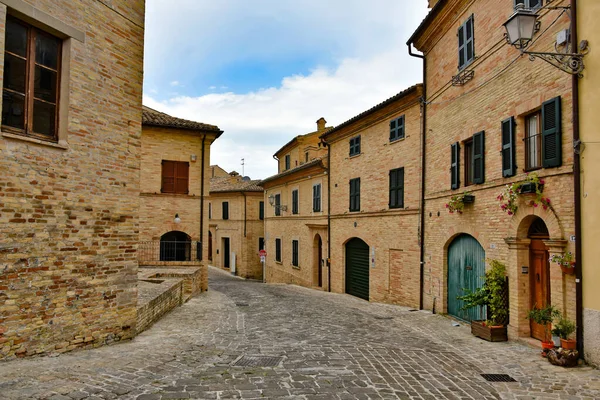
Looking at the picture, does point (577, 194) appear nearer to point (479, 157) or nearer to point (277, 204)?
point (479, 157)

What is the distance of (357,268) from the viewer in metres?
19.4

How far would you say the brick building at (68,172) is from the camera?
6.87 meters

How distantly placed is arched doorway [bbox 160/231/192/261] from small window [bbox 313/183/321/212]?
6.72 metres

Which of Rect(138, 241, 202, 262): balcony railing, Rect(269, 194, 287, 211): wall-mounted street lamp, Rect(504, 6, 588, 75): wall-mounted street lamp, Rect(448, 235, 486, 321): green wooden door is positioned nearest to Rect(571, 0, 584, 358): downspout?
Rect(504, 6, 588, 75): wall-mounted street lamp

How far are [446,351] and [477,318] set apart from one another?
2.93m

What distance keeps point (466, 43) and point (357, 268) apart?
1062 centimetres

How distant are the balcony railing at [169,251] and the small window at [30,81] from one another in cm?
1260

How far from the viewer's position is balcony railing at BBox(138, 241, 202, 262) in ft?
64.7

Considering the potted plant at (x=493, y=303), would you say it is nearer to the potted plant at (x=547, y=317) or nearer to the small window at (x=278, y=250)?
the potted plant at (x=547, y=317)

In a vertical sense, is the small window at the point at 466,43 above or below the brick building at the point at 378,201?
above

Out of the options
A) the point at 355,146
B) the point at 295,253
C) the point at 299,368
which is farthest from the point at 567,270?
the point at 295,253

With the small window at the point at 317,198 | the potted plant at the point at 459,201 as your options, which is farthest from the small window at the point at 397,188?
the small window at the point at 317,198

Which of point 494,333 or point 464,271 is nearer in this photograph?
point 494,333

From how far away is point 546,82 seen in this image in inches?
339
